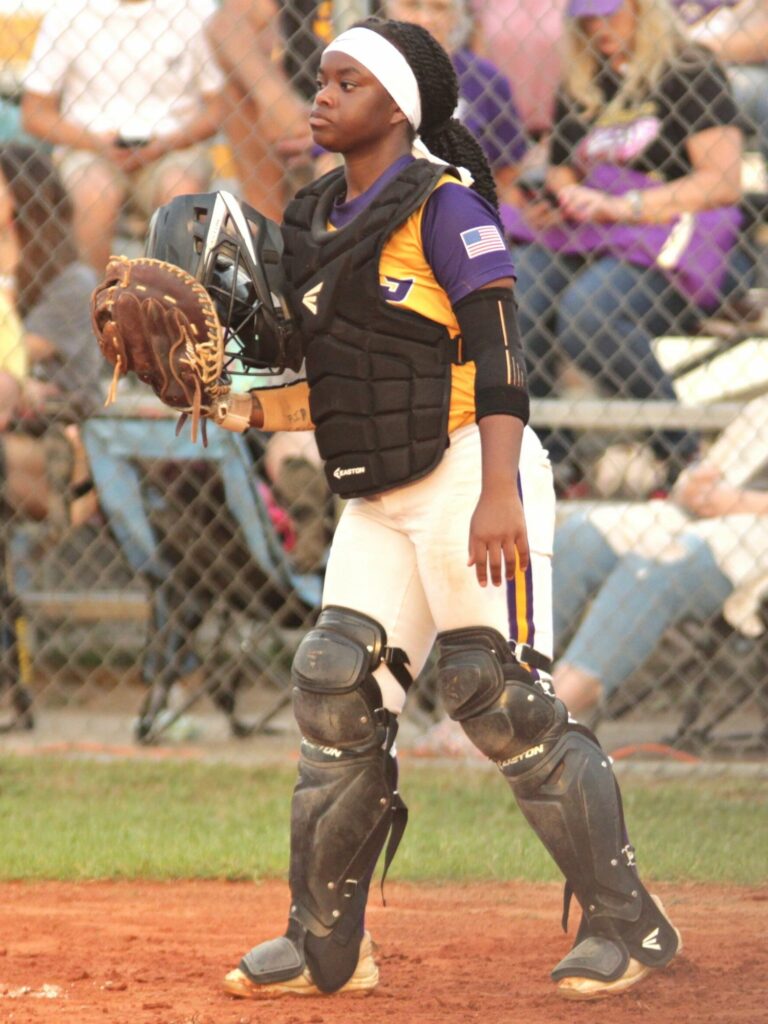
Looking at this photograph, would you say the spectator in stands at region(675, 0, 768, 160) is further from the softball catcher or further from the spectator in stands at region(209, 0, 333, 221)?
the softball catcher

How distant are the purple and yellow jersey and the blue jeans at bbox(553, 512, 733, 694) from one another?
2.62 m

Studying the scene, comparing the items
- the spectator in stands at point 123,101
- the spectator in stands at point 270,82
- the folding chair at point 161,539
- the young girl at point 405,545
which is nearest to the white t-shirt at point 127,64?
the spectator in stands at point 123,101

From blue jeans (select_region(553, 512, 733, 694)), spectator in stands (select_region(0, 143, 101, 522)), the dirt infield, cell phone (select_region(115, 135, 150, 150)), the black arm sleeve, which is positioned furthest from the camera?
cell phone (select_region(115, 135, 150, 150))

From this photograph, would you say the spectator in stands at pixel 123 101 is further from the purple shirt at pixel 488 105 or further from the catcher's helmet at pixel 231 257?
the catcher's helmet at pixel 231 257

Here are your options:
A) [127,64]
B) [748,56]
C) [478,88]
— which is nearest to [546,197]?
[478,88]

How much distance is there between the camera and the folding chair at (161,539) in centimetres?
641

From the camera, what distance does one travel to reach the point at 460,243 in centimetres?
330

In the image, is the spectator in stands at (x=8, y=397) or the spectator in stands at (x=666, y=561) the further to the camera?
the spectator in stands at (x=8, y=397)

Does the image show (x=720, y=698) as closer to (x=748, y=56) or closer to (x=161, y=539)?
(x=161, y=539)

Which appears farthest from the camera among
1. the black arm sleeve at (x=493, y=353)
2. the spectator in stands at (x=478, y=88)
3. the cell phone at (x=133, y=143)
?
the cell phone at (x=133, y=143)

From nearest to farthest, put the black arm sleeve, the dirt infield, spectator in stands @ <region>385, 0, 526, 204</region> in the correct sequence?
1. the black arm sleeve
2. the dirt infield
3. spectator in stands @ <region>385, 0, 526, 204</region>

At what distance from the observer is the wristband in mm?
3533

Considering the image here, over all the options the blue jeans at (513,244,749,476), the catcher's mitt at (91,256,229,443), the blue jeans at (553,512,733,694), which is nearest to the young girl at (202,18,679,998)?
the catcher's mitt at (91,256,229,443)

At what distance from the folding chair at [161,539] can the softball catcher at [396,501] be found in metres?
2.83
